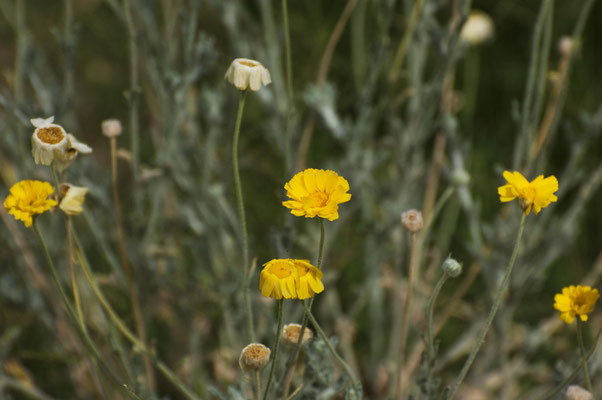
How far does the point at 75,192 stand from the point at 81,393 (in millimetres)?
628

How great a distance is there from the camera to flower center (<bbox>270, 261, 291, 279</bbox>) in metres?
0.56

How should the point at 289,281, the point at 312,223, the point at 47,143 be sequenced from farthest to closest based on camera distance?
the point at 312,223 < the point at 47,143 < the point at 289,281

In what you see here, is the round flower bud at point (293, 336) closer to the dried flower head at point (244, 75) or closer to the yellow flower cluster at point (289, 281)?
the yellow flower cluster at point (289, 281)

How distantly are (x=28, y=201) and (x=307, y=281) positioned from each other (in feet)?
1.02

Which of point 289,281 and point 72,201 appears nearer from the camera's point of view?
point 289,281

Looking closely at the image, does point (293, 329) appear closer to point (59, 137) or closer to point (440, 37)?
point (59, 137)

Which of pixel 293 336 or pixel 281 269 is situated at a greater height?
pixel 281 269

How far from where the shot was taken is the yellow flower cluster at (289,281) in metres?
0.55

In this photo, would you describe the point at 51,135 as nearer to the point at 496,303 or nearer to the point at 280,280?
the point at 280,280

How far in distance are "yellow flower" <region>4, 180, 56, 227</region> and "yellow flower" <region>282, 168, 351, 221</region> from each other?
0.81 feet

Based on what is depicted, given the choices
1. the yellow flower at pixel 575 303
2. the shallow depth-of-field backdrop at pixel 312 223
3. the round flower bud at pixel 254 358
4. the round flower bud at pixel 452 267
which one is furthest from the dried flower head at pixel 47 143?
the yellow flower at pixel 575 303

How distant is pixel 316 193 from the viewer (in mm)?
615

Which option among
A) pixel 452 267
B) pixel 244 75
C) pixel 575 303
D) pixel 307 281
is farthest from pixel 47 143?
pixel 575 303

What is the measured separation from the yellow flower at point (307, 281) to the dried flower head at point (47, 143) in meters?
0.30
